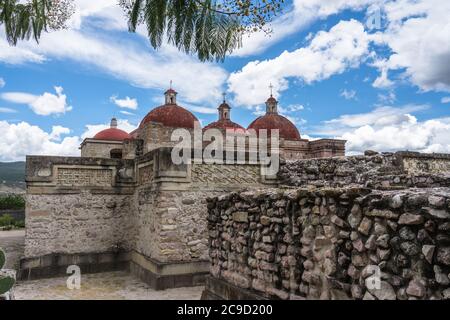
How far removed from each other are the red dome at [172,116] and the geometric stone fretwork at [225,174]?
1161 centimetres

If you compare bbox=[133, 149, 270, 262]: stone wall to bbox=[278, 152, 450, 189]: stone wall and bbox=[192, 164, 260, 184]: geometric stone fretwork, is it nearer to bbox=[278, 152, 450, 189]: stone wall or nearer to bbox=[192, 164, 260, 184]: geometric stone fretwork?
bbox=[192, 164, 260, 184]: geometric stone fretwork

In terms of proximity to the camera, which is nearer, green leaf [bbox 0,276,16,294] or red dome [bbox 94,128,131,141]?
green leaf [bbox 0,276,16,294]

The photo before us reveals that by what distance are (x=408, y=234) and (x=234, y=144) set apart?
13.4 m

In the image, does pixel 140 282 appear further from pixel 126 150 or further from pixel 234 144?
pixel 234 144

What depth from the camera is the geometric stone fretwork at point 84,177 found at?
929cm

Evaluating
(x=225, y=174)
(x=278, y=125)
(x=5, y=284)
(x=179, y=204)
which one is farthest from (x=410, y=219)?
(x=278, y=125)

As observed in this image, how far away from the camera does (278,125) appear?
24453 millimetres

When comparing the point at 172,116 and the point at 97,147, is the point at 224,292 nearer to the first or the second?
the point at 97,147

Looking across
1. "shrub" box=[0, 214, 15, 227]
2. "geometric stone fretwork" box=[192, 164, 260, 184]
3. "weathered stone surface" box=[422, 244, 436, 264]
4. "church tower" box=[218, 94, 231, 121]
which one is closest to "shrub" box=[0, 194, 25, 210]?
"shrub" box=[0, 214, 15, 227]

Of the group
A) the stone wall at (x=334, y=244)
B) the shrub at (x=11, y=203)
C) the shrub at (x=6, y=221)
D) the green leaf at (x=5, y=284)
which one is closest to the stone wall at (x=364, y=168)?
the stone wall at (x=334, y=244)

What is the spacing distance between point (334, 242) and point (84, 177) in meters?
7.66

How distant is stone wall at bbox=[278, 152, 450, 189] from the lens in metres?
6.88

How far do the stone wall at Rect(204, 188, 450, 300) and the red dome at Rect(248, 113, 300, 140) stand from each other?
19340mm
